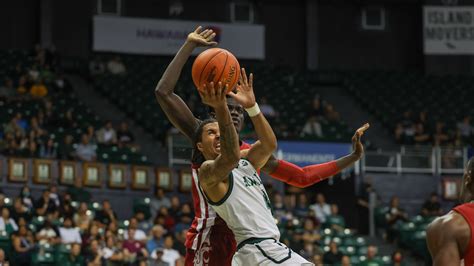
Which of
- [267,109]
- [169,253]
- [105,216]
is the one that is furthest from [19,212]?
[267,109]

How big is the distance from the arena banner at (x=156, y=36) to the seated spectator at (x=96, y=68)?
7.64ft

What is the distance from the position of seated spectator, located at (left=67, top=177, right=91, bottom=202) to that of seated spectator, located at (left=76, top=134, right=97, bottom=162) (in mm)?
946

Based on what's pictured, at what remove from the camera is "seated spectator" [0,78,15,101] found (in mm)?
22234

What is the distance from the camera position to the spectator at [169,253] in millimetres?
16039

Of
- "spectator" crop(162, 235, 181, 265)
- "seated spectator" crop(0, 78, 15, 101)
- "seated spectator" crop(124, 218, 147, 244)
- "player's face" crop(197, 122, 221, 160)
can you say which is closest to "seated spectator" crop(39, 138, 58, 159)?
"seated spectator" crop(0, 78, 15, 101)

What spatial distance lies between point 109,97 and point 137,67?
79.2 inches

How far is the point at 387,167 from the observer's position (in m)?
23.2

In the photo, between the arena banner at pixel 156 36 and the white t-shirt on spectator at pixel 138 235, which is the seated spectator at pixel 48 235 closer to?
the white t-shirt on spectator at pixel 138 235

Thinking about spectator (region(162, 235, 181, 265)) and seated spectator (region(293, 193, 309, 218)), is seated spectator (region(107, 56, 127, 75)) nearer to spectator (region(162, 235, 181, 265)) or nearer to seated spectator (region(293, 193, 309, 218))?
seated spectator (region(293, 193, 309, 218))

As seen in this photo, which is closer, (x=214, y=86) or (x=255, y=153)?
(x=214, y=86)

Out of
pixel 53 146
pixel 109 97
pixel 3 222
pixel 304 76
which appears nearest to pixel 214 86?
pixel 3 222

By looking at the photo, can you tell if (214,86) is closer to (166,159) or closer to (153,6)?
(166,159)

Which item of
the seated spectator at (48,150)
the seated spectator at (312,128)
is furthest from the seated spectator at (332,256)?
the seated spectator at (312,128)

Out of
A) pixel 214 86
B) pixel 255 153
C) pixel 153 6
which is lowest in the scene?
pixel 255 153
